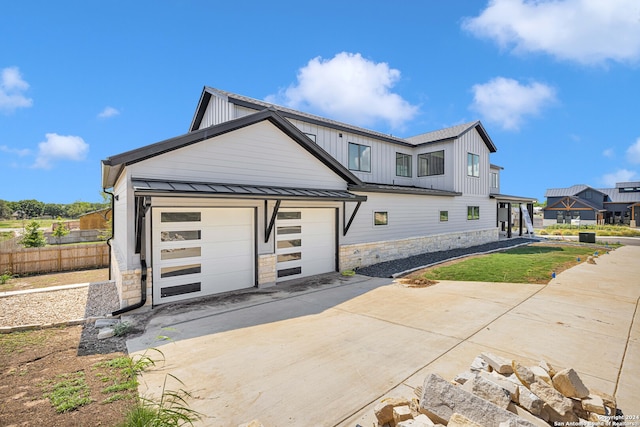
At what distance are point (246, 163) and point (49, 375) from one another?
639 cm

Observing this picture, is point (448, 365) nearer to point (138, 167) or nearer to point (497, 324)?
point (497, 324)

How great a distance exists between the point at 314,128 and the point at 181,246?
329 inches

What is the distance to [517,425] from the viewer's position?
110 inches

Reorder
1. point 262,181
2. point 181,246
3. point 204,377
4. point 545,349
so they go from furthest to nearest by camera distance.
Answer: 1. point 262,181
2. point 181,246
3. point 545,349
4. point 204,377

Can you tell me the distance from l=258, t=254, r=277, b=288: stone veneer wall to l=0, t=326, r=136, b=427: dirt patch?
170 inches

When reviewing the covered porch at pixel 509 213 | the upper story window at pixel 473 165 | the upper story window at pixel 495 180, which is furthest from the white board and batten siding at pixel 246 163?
the upper story window at pixel 495 180

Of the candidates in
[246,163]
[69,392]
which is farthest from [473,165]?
[69,392]

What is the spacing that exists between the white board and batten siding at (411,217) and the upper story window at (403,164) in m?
2.77

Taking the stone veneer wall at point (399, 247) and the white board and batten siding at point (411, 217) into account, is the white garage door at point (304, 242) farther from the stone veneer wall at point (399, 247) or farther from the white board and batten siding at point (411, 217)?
the white board and batten siding at point (411, 217)

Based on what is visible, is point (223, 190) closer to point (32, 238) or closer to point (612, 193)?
point (32, 238)

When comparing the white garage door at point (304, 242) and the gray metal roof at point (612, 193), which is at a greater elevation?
the gray metal roof at point (612, 193)

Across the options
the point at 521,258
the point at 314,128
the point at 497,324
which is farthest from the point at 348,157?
the point at 497,324

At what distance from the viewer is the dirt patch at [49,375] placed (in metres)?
3.57

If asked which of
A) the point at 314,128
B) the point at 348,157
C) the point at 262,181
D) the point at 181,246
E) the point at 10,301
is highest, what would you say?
the point at 314,128
